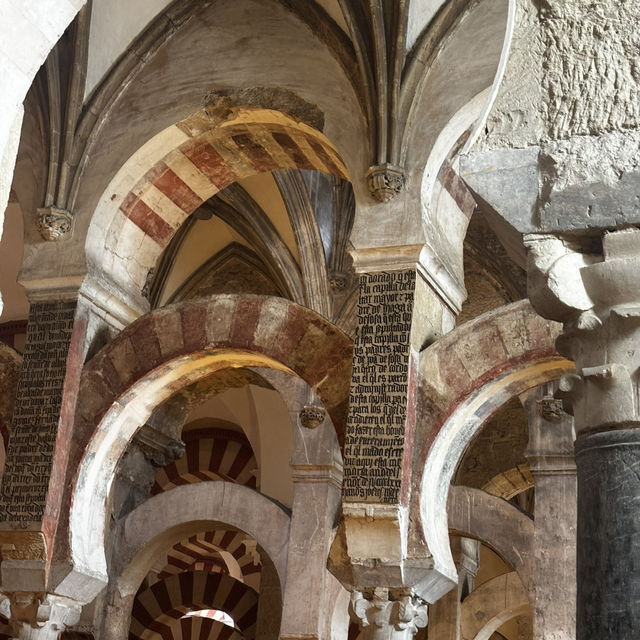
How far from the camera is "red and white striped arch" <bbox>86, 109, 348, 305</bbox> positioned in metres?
8.90

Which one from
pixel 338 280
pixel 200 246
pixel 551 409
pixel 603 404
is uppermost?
pixel 200 246

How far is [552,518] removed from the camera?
31.0 feet

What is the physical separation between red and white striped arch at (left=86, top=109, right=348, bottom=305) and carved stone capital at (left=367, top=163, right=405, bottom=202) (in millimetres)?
836

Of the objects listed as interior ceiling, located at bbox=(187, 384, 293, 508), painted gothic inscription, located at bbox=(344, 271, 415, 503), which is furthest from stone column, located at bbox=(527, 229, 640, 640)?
interior ceiling, located at bbox=(187, 384, 293, 508)

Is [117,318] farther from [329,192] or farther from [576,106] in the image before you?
[576,106]

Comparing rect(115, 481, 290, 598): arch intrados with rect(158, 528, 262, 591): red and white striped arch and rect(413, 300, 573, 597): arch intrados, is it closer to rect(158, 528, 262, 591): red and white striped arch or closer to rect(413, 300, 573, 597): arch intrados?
rect(413, 300, 573, 597): arch intrados

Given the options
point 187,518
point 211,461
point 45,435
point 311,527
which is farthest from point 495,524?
point 211,461

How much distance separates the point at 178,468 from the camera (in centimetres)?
1731

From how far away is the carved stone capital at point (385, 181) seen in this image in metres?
7.89

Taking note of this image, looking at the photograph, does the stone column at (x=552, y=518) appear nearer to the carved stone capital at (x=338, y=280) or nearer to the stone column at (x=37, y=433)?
the carved stone capital at (x=338, y=280)

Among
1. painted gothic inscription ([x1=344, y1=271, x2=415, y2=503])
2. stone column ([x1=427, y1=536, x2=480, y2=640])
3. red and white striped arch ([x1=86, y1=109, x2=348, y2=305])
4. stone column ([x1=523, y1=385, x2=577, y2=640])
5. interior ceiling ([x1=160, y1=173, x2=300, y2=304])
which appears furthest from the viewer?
interior ceiling ([x1=160, y1=173, x2=300, y2=304])

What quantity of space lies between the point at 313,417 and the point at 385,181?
3397mm

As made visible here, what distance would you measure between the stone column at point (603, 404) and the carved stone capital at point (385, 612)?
362 centimetres

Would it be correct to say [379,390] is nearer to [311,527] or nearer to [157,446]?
[311,527]
